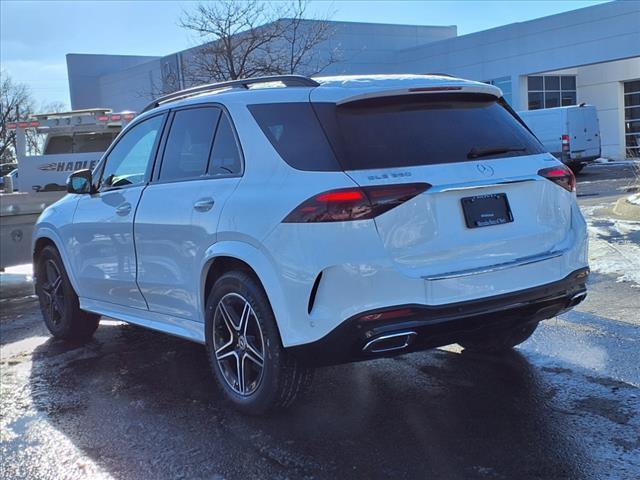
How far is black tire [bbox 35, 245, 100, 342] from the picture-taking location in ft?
20.0

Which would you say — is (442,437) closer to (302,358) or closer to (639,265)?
(302,358)

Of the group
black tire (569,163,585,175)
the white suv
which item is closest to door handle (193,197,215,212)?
the white suv

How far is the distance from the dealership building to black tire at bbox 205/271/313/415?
22.2 meters

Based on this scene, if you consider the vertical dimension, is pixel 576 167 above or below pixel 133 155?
below

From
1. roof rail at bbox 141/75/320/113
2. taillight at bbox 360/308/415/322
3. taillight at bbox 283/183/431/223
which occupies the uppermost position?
roof rail at bbox 141/75/320/113

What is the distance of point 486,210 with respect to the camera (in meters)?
3.62

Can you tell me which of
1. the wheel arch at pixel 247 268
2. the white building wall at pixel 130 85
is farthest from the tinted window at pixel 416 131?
the white building wall at pixel 130 85

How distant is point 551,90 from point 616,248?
31.1m

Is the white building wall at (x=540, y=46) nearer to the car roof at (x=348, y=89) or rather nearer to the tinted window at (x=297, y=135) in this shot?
the car roof at (x=348, y=89)

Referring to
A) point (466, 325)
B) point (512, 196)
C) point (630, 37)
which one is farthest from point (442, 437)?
point (630, 37)

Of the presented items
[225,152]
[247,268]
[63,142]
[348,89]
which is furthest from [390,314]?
[63,142]

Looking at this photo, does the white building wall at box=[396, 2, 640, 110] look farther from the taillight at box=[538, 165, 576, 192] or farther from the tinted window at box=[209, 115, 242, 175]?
the tinted window at box=[209, 115, 242, 175]

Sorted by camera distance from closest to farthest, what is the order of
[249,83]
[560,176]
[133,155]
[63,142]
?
1. [560,176]
2. [249,83]
3. [133,155]
4. [63,142]

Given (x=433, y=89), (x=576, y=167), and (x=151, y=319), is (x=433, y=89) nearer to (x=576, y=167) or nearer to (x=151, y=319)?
(x=151, y=319)
